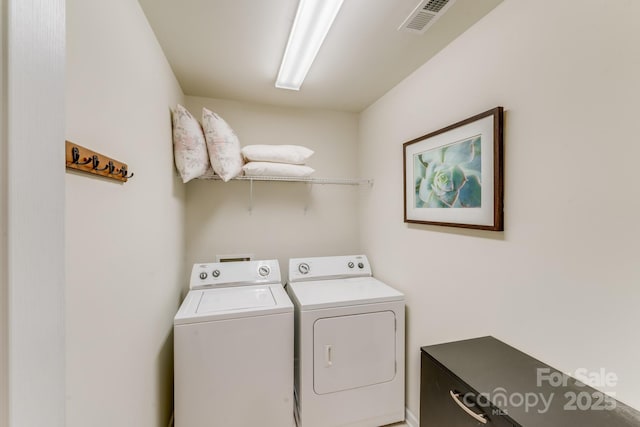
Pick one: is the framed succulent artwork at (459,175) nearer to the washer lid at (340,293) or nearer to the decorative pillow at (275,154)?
the washer lid at (340,293)

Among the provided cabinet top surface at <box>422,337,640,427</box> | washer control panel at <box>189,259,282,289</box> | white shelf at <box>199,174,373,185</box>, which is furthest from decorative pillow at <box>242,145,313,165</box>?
cabinet top surface at <box>422,337,640,427</box>

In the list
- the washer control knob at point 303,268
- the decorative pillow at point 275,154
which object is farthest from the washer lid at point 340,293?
the decorative pillow at point 275,154

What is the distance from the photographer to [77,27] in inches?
31.8

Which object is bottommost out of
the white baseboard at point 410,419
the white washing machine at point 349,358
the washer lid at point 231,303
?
the white baseboard at point 410,419

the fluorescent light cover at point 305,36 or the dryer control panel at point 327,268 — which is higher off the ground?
the fluorescent light cover at point 305,36

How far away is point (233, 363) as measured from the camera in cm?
165

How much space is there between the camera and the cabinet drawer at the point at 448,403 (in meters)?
0.98

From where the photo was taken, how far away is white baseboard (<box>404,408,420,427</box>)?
187 cm

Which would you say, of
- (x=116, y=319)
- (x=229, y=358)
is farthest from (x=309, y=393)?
(x=116, y=319)

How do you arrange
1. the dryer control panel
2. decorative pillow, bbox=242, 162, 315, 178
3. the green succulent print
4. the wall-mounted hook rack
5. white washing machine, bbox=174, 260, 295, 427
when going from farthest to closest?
the dryer control panel, decorative pillow, bbox=242, 162, 315, 178, white washing machine, bbox=174, 260, 295, 427, the green succulent print, the wall-mounted hook rack

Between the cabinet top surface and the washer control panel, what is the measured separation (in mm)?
1377

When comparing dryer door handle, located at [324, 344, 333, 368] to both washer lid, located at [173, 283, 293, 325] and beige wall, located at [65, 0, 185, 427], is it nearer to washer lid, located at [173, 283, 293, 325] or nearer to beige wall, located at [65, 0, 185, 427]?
washer lid, located at [173, 283, 293, 325]

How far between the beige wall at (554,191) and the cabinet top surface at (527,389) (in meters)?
0.06

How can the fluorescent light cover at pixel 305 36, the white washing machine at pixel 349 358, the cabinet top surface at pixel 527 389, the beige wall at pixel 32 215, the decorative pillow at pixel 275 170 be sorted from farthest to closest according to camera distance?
1. the decorative pillow at pixel 275 170
2. the white washing machine at pixel 349 358
3. the fluorescent light cover at pixel 305 36
4. the cabinet top surface at pixel 527 389
5. the beige wall at pixel 32 215
